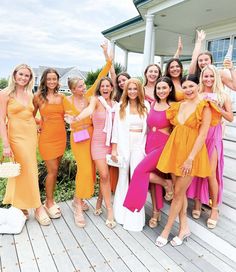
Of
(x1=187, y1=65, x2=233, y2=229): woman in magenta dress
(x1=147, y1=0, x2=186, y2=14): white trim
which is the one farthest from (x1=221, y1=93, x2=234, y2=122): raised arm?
(x1=147, y1=0, x2=186, y2=14): white trim

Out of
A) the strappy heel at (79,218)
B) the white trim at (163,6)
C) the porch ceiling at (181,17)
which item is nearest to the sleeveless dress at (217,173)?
the strappy heel at (79,218)

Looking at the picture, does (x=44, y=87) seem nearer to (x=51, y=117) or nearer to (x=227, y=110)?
(x=51, y=117)

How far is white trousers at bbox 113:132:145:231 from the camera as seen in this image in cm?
321

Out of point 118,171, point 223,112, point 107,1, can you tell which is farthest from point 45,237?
point 107,1

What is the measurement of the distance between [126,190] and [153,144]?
68 cm

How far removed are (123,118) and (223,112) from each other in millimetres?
1090

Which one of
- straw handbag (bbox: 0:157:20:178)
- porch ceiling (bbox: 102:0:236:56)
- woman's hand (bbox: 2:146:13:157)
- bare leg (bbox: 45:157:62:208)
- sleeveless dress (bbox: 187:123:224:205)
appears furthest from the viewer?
porch ceiling (bbox: 102:0:236:56)

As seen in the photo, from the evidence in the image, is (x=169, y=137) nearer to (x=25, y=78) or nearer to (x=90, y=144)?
(x=90, y=144)

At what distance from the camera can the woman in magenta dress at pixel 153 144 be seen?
308 cm

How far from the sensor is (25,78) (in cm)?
312

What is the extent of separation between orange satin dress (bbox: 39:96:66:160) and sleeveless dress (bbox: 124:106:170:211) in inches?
41.0

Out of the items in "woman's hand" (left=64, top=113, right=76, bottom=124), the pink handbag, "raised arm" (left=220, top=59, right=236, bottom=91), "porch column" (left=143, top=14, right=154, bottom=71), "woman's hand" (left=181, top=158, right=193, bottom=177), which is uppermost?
"porch column" (left=143, top=14, right=154, bottom=71)

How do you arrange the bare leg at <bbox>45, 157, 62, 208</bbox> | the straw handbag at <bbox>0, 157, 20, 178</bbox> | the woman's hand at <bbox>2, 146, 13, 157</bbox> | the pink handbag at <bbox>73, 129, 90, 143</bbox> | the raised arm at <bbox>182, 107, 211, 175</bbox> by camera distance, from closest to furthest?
1. the raised arm at <bbox>182, 107, 211, 175</bbox>
2. the straw handbag at <bbox>0, 157, 20, 178</bbox>
3. the woman's hand at <bbox>2, 146, 13, 157</bbox>
4. the pink handbag at <bbox>73, 129, 90, 143</bbox>
5. the bare leg at <bbox>45, 157, 62, 208</bbox>

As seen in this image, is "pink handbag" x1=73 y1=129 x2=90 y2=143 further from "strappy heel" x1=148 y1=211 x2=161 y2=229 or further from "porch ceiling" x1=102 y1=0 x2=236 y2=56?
"porch ceiling" x1=102 y1=0 x2=236 y2=56
